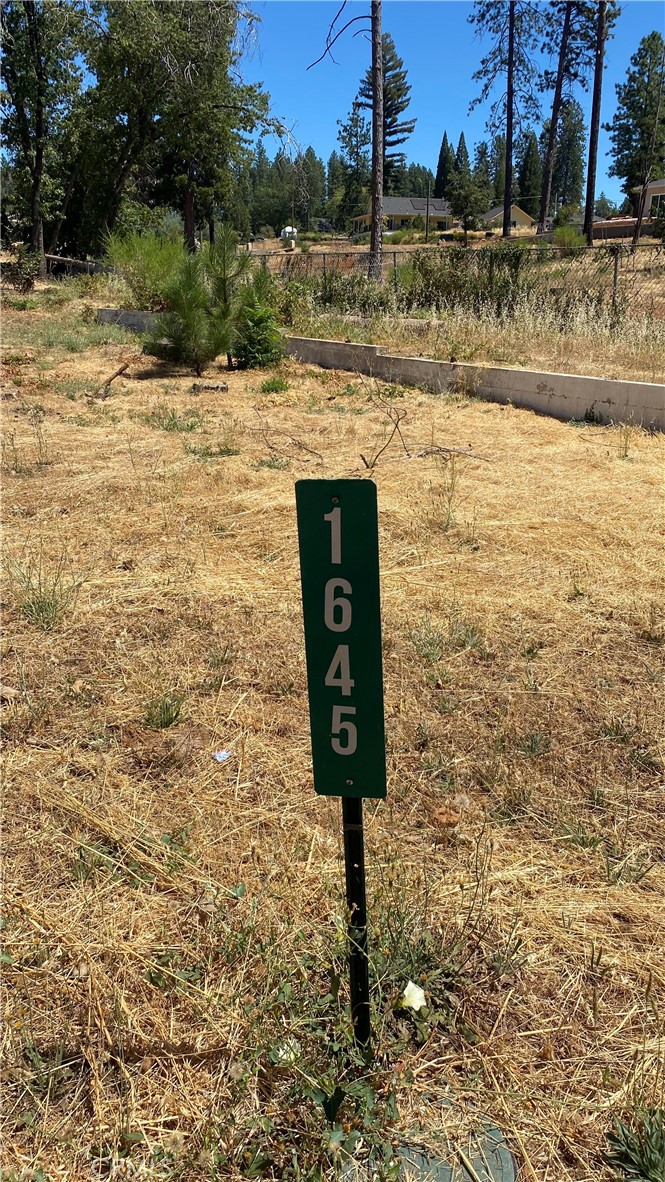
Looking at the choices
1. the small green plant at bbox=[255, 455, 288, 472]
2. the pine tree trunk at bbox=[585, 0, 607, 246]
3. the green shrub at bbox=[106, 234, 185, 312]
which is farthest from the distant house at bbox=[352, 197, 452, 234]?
the small green plant at bbox=[255, 455, 288, 472]

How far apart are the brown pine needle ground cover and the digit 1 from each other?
91 centimetres

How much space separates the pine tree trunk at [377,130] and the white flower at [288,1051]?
16.1m

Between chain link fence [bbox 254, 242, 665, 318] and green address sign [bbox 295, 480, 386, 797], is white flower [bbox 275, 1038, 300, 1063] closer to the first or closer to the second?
green address sign [bbox 295, 480, 386, 797]

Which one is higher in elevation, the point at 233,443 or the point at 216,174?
the point at 216,174

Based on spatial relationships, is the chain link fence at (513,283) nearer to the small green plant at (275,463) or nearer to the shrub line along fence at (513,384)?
the shrub line along fence at (513,384)

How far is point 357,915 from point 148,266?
14.2 meters

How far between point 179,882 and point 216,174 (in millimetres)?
38459

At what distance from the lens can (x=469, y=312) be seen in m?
12.7

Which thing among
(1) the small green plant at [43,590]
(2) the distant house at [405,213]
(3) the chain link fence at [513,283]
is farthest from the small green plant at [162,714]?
(2) the distant house at [405,213]

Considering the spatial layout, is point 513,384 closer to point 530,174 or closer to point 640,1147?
point 640,1147

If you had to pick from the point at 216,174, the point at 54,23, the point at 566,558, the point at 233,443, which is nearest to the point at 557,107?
the point at 216,174

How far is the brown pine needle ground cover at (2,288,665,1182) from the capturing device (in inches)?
59.7

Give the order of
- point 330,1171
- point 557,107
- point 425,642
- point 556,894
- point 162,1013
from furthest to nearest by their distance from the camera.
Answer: point 557,107, point 425,642, point 556,894, point 162,1013, point 330,1171

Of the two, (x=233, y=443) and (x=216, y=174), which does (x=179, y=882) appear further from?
(x=216, y=174)
